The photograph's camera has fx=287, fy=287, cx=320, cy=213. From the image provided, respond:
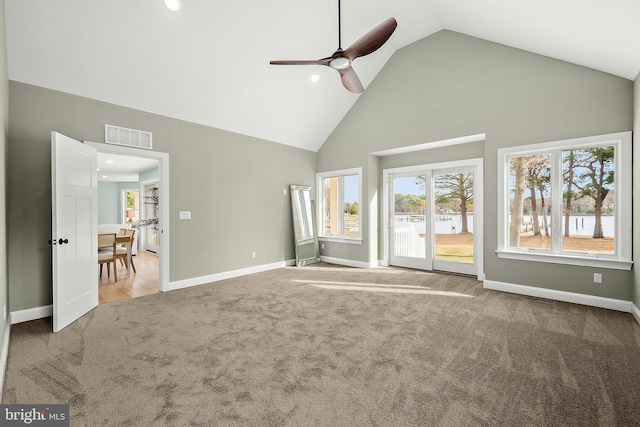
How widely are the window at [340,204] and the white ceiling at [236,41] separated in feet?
6.68

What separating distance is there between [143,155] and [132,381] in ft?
10.5

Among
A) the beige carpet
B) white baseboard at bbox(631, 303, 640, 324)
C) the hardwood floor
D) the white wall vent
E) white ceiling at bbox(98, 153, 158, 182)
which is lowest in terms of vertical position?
the beige carpet

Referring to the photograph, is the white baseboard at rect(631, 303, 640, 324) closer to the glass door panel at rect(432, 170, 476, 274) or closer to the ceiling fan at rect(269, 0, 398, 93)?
the glass door panel at rect(432, 170, 476, 274)

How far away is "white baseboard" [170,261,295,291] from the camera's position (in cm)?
456

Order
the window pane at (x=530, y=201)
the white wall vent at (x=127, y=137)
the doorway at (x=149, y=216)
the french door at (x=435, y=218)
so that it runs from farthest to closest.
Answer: the doorway at (x=149, y=216) < the french door at (x=435, y=218) < the window pane at (x=530, y=201) < the white wall vent at (x=127, y=137)

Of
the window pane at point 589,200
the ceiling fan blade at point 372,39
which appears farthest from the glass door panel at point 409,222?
the ceiling fan blade at point 372,39

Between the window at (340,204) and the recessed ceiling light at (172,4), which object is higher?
the recessed ceiling light at (172,4)

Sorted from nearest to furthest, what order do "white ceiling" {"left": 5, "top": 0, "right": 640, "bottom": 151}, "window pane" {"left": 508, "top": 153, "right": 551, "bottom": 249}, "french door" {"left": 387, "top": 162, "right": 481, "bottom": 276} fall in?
"white ceiling" {"left": 5, "top": 0, "right": 640, "bottom": 151}
"window pane" {"left": 508, "top": 153, "right": 551, "bottom": 249}
"french door" {"left": 387, "top": 162, "right": 481, "bottom": 276}

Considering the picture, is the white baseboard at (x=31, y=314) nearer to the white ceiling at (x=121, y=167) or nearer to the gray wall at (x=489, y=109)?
the white ceiling at (x=121, y=167)

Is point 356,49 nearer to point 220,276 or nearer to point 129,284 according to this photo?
point 220,276

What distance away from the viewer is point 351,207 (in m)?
6.45

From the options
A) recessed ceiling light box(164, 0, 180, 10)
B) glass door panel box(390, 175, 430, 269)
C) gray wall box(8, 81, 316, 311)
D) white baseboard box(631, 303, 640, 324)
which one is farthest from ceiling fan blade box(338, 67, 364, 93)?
white baseboard box(631, 303, 640, 324)

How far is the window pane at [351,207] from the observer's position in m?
6.34

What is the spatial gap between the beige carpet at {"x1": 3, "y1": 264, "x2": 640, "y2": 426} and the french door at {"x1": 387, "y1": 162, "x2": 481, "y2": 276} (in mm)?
1667
